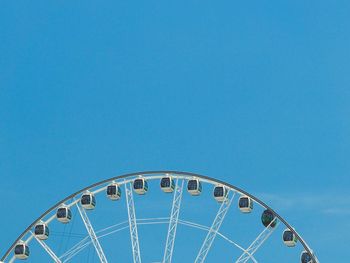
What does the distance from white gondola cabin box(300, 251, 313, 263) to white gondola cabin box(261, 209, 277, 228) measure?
9.22ft

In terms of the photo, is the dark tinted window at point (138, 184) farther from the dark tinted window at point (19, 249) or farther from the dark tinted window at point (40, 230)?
the dark tinted window at point (19, 249)

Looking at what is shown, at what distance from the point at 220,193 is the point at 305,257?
6901mm

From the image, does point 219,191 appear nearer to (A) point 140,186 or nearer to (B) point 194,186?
(B) point 194,186

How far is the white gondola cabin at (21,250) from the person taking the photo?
87500 mm

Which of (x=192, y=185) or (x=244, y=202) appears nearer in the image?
(x=244, y=202)

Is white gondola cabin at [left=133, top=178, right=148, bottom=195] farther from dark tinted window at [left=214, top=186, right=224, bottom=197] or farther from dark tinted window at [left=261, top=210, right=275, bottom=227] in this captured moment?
dark tinted window at [left=261, top=210, right=275, bottom=227]

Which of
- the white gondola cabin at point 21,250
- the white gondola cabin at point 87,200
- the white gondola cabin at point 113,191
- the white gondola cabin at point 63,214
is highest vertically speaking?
the white gondola cabin at point 113,191

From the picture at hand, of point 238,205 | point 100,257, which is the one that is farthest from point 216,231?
point 100,257

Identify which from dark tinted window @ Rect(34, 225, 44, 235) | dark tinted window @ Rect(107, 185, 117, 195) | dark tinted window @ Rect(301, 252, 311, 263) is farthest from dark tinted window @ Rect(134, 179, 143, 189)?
dark tinted window @ Rect(301, 252, 311, 263)

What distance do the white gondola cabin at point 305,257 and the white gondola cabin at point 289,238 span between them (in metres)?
1.13

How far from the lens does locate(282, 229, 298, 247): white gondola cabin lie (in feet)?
273

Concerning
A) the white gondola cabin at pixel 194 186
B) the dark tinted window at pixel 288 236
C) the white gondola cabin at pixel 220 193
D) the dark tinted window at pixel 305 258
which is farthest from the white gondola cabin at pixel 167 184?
the dark tinted window at pixel 305 258

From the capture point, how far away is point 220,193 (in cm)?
8519

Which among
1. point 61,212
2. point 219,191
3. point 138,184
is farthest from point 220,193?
point 61,212
